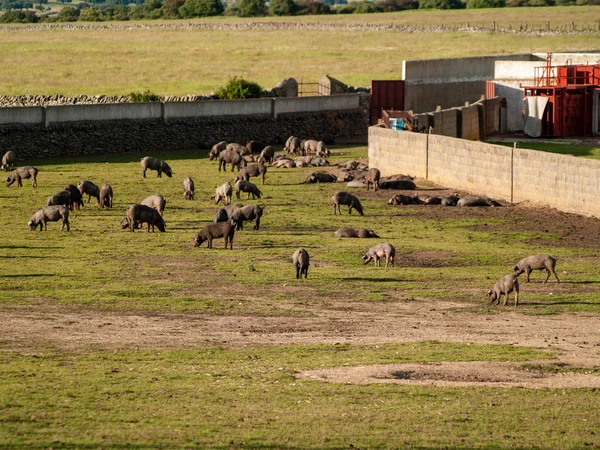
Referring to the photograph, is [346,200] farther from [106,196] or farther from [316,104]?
[316,104]

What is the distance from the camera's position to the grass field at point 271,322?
15734 mm

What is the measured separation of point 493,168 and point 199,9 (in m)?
129

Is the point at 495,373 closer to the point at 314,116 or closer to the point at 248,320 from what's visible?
the point at 248,320

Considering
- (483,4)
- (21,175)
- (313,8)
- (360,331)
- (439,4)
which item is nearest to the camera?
(360,331)

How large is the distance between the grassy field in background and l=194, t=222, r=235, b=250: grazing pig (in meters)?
47.2

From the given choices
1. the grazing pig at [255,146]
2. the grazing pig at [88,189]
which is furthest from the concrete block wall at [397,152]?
the grazing pig at [88,189]

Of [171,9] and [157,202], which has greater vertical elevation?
[171,9]

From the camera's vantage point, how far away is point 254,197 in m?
42.8

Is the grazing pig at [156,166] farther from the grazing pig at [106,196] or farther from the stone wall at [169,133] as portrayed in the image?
the stone wall at [169,133]

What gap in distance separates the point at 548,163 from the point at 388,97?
98.1 ft

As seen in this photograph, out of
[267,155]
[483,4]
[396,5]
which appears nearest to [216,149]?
[267,155]

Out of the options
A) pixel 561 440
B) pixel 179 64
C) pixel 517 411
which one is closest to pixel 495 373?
pixel 517 411

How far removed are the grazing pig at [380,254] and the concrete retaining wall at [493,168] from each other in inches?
422

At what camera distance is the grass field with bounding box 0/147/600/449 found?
15.7m
